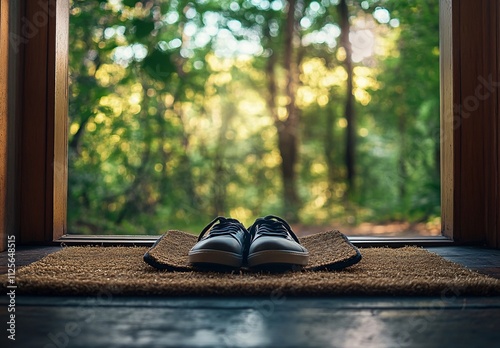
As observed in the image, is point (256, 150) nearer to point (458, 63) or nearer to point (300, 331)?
point (458, 63)

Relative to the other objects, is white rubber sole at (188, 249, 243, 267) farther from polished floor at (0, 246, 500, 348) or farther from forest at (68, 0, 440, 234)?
forest at (68, 0, 440, 234)

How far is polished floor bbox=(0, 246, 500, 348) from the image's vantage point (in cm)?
A: 104

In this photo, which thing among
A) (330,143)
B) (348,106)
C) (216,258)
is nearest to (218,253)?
(216,258)

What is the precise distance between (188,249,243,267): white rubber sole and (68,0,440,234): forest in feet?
9.01

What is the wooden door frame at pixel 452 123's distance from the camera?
7.86ft

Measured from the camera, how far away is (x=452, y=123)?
245 cm

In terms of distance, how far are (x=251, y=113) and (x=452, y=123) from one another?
236 inches

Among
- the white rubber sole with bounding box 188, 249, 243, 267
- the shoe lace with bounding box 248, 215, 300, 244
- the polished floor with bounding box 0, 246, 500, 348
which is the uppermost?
the shoe lace with bounding box 248, 215, 300, 244

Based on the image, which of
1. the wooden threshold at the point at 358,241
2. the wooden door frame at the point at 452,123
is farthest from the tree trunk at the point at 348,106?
the wooden threshold at the point at 358,241

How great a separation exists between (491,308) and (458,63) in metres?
1.42

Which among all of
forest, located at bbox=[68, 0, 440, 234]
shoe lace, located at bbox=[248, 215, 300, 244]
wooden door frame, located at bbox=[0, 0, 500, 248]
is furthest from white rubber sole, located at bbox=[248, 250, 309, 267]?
forest, located at bbox=[68, 0, 440, 234]

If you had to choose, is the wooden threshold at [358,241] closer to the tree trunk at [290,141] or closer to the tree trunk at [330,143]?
the tree trunk at [290,141]

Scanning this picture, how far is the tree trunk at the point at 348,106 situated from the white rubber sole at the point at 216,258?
594 cm

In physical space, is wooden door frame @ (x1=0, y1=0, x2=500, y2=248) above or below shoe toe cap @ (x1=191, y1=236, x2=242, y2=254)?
above
